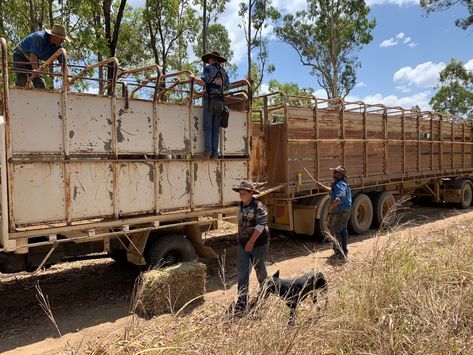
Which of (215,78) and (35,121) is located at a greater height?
(215,78)

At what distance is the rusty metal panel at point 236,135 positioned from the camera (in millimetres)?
6852

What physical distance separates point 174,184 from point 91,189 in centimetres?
124

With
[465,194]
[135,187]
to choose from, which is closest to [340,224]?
[135,187]

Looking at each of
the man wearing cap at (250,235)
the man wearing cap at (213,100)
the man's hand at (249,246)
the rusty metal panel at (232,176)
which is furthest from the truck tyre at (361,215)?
the man's hand at (249,246)

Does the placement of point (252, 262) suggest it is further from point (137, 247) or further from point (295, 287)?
point (137, 247)

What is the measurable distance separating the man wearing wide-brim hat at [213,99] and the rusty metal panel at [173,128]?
1.04 ft

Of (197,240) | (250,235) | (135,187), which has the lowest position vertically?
(197,240)

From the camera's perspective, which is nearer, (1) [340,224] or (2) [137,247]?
(2) [137,247]

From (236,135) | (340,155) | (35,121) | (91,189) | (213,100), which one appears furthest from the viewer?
(340,155)

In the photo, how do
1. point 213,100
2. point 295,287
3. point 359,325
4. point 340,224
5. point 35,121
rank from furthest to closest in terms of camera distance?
point 340,224 → point 213,100 → point 35,121 → point 295,287 → point 359,325

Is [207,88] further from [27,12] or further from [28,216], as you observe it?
[27,12]

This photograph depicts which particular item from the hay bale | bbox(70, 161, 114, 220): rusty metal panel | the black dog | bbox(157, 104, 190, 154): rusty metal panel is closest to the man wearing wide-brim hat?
bbox(157, 104, 190, 154): rusty metal panel

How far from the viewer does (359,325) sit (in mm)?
3334

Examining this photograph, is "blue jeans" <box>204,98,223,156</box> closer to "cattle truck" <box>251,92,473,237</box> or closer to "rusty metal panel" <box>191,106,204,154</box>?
"rusty metal panel" <box>191,106,204,154</box>
